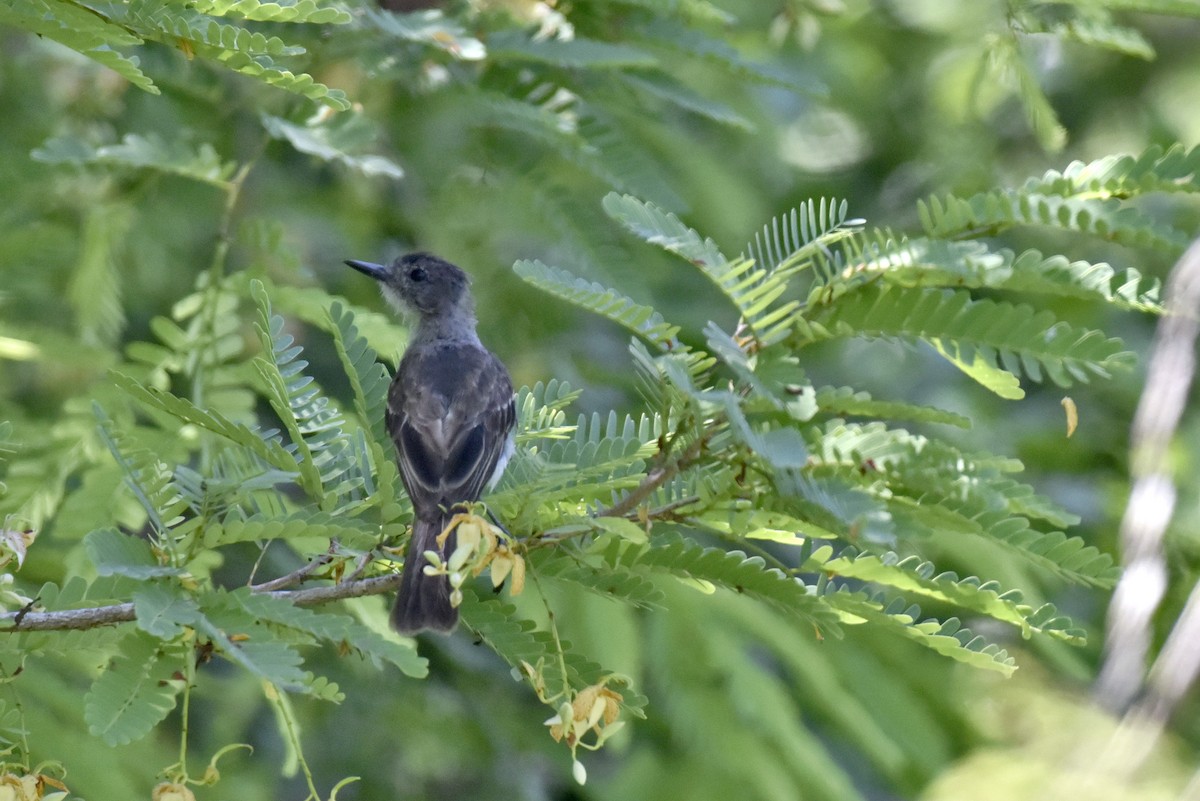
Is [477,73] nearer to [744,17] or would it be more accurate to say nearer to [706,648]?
[706,648]

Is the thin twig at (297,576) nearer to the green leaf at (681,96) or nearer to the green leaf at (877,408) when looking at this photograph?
the green leaf at (877,408)

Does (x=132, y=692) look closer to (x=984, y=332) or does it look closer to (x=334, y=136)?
(x=984, y=332)

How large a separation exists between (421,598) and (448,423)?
114cm

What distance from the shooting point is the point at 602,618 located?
4289 mm

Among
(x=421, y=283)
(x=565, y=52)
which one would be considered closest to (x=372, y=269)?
(x=421, y=283)

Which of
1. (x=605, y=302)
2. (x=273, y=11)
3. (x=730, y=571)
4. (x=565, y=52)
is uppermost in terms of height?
(x=273, y=11)

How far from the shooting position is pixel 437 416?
12.7 ft

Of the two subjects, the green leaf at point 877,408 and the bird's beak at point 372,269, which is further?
the bird's beak at point 372,269

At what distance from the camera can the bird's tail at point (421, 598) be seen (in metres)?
2.76

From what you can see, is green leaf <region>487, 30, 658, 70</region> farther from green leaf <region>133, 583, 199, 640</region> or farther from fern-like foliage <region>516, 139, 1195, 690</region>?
green leaf <region>133, 583, 199, 640</region>

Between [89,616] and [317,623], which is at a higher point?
[317,623]

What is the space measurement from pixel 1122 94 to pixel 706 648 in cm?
516

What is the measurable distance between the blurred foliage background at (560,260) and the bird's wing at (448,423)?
1.33 ft

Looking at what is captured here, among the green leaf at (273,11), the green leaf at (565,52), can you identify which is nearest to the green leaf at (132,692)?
the green leaf at (273,11)
